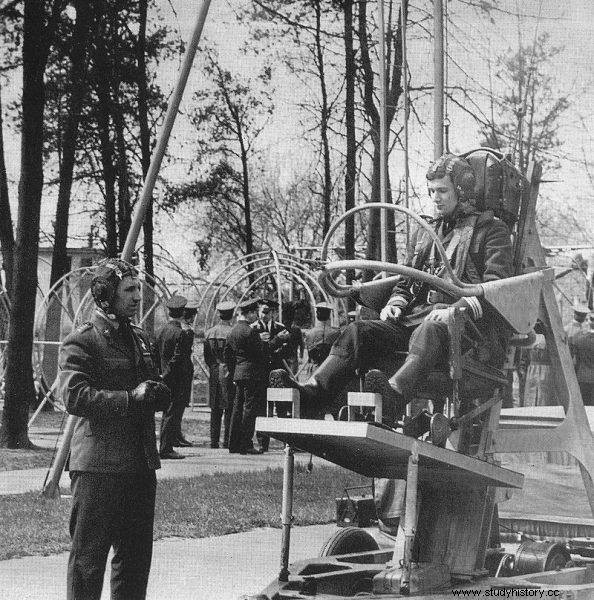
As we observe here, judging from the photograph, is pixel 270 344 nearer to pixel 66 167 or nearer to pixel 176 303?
pixel 176 303

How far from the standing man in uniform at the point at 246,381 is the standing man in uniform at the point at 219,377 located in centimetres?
66

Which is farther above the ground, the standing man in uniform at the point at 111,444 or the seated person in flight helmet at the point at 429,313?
the seated person in flight helmet at the point at 429,313

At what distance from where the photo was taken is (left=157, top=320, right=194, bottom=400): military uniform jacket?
46.2 feet

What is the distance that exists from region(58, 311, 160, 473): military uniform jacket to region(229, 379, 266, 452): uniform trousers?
352 inches

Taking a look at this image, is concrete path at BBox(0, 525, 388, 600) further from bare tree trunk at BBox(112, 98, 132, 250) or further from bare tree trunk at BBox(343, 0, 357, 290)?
bare tree trunk at BBox(112, 98, 132, 250)

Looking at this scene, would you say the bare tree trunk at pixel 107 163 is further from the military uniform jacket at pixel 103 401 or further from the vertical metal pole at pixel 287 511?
the vertical metal pole at pixel 287 511

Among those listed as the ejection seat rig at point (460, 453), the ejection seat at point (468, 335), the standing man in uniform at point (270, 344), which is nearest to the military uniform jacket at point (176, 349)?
the standing man in uniform at point (270, 344)

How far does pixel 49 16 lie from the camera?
1614 centimetres

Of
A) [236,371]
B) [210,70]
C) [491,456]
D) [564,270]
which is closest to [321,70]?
[210,70]

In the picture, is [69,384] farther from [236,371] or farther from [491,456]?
[236,371]

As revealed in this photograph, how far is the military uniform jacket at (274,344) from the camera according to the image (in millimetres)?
14805

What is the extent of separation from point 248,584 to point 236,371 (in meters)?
7.91

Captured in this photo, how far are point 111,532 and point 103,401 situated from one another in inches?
24.2

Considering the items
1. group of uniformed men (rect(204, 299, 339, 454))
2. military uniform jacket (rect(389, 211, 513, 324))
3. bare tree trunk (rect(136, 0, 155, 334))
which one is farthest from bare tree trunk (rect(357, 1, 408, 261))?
military uniform jacket (rect(389, 211, 513, 324))
